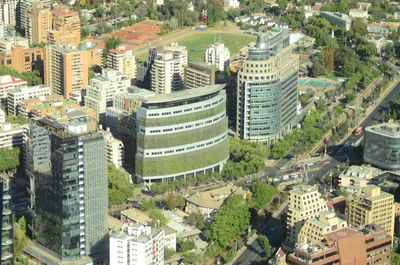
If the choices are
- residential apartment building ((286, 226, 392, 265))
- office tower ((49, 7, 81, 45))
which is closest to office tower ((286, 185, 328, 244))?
residential apartment building ((286, 226, 392, 265))

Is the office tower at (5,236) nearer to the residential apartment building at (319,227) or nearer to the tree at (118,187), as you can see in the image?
the tree at (118,187)

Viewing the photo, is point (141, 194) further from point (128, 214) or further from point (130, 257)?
point (130, 257)

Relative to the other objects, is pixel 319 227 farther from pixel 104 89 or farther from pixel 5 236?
pixel 104 89

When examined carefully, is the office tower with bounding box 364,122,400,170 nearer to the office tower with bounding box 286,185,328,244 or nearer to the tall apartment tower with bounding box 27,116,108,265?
the office tower with bounding box 286,185,328,244

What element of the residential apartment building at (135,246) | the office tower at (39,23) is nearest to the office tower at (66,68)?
the office tower at (39,23)

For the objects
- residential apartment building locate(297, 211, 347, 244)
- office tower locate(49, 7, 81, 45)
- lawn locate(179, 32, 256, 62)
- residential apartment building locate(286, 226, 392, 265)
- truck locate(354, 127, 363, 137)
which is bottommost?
truck locate(354, 127, 363, 137)

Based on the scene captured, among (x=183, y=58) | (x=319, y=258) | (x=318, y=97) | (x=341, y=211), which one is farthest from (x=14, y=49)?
(x=319, y=258)
